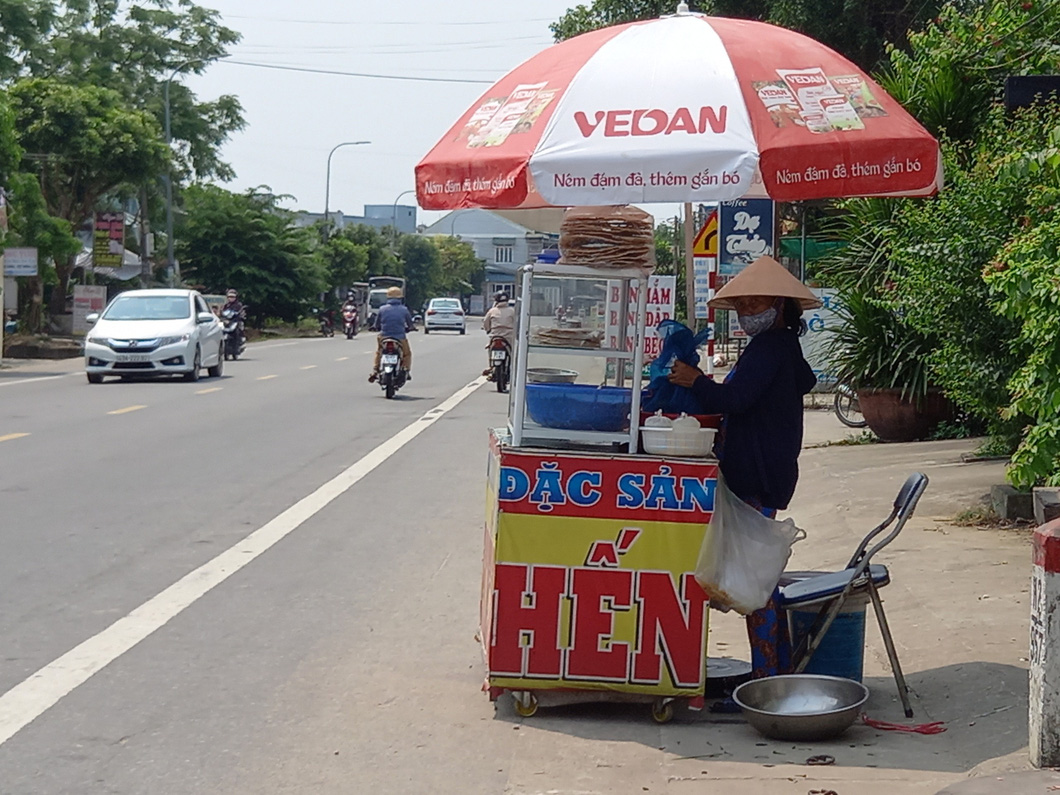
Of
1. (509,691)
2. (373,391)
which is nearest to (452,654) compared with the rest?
(509,691)

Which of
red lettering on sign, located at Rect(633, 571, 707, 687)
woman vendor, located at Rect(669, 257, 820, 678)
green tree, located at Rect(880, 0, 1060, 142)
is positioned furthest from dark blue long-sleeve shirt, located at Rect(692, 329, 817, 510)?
green tree, located at Rect(880, 0, 1060, 142)

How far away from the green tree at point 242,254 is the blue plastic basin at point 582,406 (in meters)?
52.0

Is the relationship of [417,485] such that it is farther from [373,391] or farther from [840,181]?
[373,391]

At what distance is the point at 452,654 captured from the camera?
6.70 metres

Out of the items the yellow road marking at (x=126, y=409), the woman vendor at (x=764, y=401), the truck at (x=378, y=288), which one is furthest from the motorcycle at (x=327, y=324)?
the woman vendor at (x=764, y=401)

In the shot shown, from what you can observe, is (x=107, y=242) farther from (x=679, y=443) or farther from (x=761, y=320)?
(x=679, y=443)

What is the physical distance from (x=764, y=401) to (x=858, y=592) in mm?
878

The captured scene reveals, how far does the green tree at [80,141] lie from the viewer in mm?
38625

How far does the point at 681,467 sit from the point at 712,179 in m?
1.12

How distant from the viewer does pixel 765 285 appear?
18.9 ft

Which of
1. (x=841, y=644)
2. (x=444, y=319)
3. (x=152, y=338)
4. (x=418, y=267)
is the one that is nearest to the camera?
(x=841, y=644)

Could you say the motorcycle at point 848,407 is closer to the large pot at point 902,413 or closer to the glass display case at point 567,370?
the large pot at point 902,413

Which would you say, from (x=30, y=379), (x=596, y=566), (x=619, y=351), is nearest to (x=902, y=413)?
(x=619, y=351)

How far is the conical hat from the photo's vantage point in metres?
5.73
